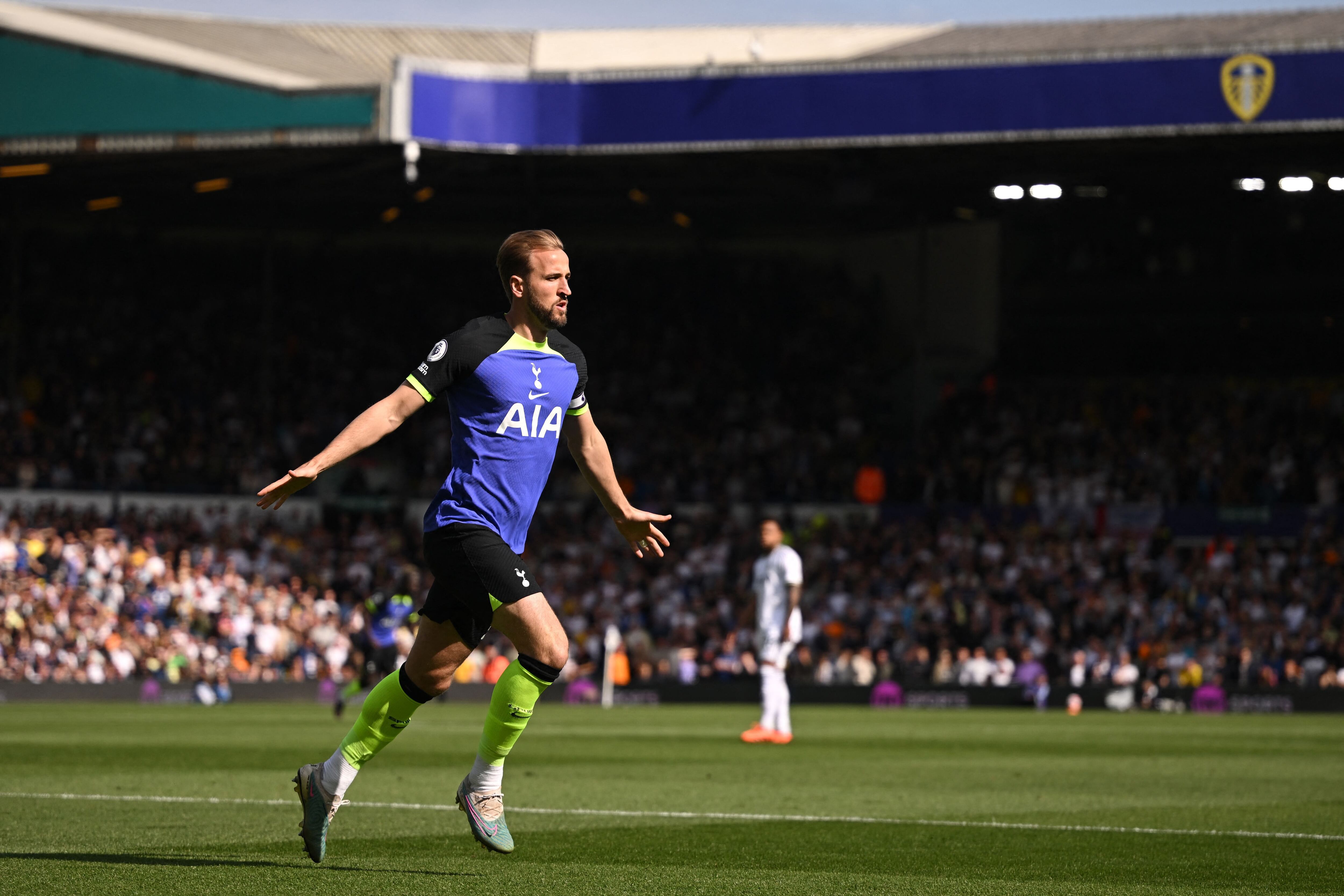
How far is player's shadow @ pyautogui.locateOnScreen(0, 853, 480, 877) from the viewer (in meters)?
7.53

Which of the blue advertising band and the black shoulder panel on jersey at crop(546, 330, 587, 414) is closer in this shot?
the black shoulder panel on jersey at crop(546, 330, 587, 414)

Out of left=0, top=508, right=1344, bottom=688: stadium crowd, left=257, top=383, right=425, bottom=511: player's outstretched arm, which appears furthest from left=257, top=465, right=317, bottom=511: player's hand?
left=0, top=508, right=1344, bottom=688: stadium crowd

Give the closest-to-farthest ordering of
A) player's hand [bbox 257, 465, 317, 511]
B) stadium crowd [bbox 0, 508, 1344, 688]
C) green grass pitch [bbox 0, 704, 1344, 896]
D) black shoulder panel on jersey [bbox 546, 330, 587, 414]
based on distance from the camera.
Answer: player's hand [bbox 257, 465, 317, 511]
green grass pitch [bbox 0, 704, 1344, 896]
black shoulder panel on jersey [bbox 546, 330, 587, 414]
stadium crowd [bbox 0, 508, 1344, 688]

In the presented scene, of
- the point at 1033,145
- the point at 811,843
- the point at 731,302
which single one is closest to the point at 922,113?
the point at 1033,145

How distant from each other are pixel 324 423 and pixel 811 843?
34.3 meters

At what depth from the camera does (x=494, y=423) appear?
757cm

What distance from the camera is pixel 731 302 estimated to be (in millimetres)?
45281

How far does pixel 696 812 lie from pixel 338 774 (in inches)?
143

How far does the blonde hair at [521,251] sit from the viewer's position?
7754mm

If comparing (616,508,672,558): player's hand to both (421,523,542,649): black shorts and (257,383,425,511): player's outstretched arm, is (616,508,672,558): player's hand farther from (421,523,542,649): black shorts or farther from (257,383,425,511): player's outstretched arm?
(257,383,425,511): player's outstretched arm

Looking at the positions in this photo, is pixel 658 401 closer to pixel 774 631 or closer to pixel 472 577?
pixel 774 631

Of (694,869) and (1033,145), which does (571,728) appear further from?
(1033,145)

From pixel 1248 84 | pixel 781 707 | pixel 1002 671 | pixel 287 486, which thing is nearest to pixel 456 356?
pixel 287 486

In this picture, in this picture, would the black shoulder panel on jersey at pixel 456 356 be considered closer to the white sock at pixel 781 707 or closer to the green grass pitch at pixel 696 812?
Answer: the green grass pitch at pixel 696 812
